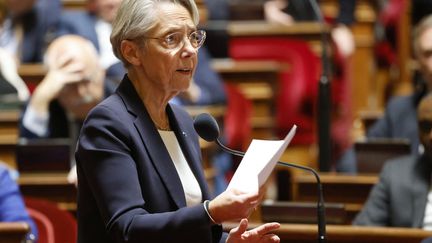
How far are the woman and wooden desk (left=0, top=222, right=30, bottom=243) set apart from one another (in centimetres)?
50

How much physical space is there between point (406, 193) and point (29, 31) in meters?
1.84

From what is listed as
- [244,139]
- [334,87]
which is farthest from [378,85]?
[244,139]

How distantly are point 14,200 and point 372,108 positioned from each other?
2.58 meters

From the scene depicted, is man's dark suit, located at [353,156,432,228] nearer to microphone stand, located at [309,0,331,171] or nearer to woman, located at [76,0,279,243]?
microphone stand, located at [309,0,331,171]

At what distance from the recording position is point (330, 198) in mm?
2740

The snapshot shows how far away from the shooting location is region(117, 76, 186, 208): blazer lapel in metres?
1.56

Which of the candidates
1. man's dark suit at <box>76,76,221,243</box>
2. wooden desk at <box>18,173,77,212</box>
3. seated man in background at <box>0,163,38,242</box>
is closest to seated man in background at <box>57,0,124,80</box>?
wooden desk at <box>18,173,77,212</box>

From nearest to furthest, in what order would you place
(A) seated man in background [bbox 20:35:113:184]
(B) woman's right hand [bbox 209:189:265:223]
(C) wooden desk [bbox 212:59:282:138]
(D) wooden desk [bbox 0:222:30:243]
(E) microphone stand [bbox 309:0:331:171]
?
(B) woman's right hand [bbox 209:189:265:223], (D) wooden desk [bbox 0:222:30:243], (A) seated man in background [bbox 20:35:113:184], (E) microphone stand [bbox 309:0:331:171], (C) wooden desk [bbox 212:59:282:138]

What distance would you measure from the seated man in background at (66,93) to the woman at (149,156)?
4.02ft

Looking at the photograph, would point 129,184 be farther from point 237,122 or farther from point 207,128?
point 237,122

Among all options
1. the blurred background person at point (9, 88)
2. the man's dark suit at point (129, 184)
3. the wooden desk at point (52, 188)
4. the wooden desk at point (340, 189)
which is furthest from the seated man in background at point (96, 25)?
the man's dark suit at point (129, 184)

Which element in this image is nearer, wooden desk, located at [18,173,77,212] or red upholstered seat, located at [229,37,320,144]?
wooden desk, located at [18,173,77,212]

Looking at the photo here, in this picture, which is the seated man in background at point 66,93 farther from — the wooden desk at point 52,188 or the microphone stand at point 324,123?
the microphone stand at point 324,123

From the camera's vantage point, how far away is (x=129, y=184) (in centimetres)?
149
